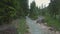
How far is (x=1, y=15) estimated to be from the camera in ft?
40.0

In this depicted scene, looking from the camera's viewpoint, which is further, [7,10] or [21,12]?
[21,12]

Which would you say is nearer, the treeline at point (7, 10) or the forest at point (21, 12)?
the treeline at point (7, 10)

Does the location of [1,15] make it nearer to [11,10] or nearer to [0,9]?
[0,9]

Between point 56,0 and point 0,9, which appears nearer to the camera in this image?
point 0,9

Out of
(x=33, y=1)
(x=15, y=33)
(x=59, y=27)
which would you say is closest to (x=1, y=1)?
(x=15, y=33)

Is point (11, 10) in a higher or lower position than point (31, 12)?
higher

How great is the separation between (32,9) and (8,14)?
54.7 meters

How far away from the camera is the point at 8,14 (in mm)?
14273

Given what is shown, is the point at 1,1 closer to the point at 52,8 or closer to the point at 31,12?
the point at 52,8

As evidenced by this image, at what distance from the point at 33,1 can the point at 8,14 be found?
58.9 metres

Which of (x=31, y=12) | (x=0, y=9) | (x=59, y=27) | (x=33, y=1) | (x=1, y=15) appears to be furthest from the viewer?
(x=33, y=1)

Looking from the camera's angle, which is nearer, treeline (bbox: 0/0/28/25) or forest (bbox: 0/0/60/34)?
treeline (bbox: 0/0/28/25)

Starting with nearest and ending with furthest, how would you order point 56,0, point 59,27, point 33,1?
point 59,27 → point 56,0 → point 33,1

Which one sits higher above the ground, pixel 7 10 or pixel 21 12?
pixel 7 10
